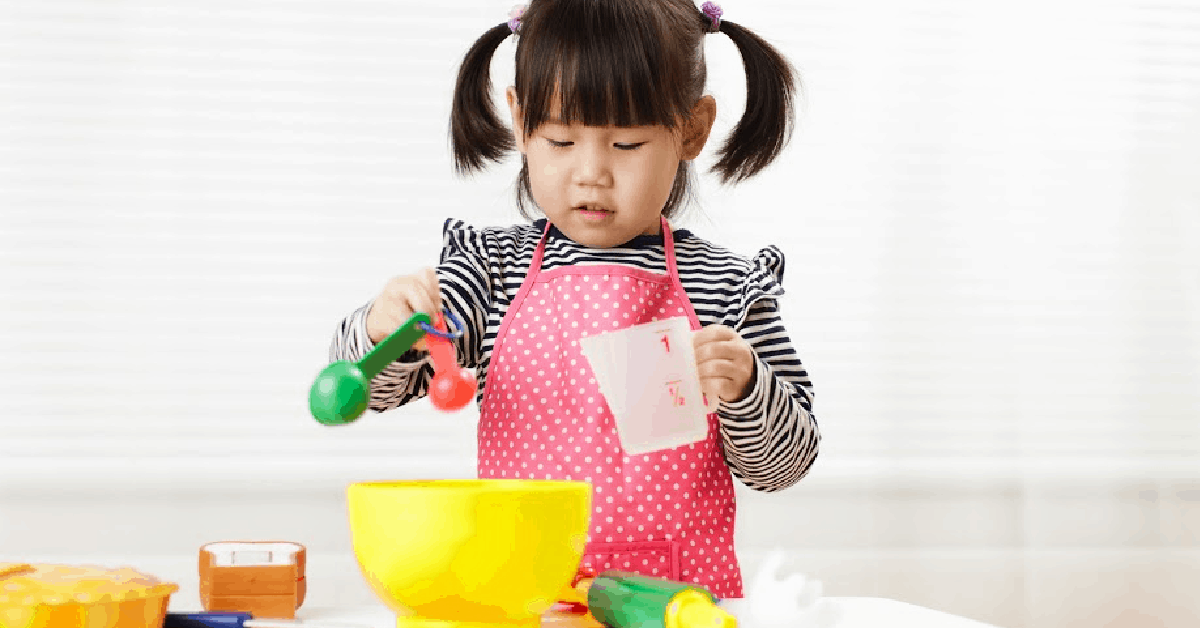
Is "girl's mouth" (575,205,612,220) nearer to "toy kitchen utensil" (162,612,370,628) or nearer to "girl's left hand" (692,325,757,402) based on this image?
"girl's left hand" (692,325,757,402)

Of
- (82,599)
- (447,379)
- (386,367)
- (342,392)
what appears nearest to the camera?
(82,599)

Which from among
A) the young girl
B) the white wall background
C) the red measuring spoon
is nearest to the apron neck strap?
the young girl

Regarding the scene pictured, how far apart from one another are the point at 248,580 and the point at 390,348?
0.13m

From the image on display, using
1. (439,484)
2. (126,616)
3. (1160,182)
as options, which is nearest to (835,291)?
(1160,182)

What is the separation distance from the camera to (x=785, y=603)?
509mm

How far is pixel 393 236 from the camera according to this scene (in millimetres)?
1660

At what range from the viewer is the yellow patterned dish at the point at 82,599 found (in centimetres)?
44

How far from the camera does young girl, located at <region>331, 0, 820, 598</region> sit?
0.89 m

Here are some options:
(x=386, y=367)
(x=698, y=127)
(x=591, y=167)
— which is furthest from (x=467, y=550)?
(x=698, y=127)

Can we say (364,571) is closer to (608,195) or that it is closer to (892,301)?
(608,195)

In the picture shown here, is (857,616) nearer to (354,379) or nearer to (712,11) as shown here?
(354,379)

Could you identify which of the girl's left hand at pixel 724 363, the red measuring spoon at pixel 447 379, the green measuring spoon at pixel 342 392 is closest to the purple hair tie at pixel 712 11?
the girl's left hand at pixel 724 363

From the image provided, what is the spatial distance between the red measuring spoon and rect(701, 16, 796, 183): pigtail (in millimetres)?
457

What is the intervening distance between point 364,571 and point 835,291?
1.33m
